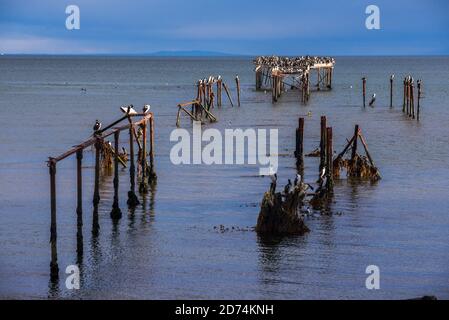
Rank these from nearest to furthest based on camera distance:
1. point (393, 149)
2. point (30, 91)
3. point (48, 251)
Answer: point (48, 251) → point (393, 149) → point (30, 91)

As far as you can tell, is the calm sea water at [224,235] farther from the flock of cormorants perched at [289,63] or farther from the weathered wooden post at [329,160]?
the flock of cormorants perched at [289,63]

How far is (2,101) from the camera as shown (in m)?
71.6

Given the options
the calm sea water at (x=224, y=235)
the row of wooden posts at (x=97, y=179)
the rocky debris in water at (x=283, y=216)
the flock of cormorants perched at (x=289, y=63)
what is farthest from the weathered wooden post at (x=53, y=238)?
the flock of cormorants perched at (x=289, y=63)

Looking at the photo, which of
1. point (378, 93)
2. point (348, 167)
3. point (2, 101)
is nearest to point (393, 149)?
point (348, 167)

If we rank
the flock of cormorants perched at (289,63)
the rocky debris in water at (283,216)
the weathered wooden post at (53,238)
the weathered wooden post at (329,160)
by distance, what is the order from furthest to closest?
1. the flock of cormorants perched at (289,63)
2. the weathered wooden post at (329,160)
3. the rocky debris in water at (283,216)
4. the weathered wooden post at (53,238)

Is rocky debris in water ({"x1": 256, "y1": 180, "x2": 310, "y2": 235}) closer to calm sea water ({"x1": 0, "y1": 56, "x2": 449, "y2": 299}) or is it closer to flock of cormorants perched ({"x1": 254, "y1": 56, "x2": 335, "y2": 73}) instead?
calm sea water ({"x1": 0, "y1": 56, "x2": 449, "y2": 299})

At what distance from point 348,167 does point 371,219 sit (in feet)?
19.3

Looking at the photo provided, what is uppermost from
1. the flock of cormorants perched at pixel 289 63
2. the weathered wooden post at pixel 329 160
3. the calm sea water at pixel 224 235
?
the flock of cormorants perched at pixel 289 63

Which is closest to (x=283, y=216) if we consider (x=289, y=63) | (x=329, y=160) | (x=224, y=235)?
(x=224, y=235)

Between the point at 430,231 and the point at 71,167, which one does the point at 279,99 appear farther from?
the point at 430,231

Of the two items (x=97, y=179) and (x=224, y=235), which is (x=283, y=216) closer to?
(x=224, y=235)

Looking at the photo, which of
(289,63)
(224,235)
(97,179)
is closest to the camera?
(97,179)

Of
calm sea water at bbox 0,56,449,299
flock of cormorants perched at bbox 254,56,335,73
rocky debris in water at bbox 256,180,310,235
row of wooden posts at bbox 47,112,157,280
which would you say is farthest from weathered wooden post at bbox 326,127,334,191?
flock of cormorants perched at bbox 254,56,335,73

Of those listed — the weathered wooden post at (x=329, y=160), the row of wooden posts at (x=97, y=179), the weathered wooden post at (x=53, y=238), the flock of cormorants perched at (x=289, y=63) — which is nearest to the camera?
the weathered wooden post at (x=53, y=238)
